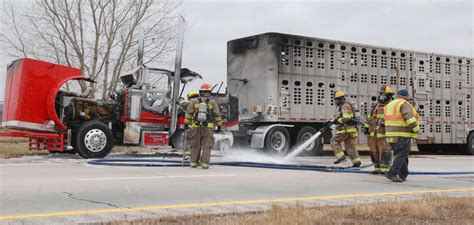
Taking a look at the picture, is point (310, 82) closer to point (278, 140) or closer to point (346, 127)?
point (278, 140)

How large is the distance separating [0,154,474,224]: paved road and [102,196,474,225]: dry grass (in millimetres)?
483

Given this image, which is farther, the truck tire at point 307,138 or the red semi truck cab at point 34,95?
the truck tire at point 307,138

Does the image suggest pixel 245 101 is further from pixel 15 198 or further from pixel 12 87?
pixel 15 198

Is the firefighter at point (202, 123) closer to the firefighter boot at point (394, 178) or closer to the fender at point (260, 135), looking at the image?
the firefighter boot at point (394, 178)

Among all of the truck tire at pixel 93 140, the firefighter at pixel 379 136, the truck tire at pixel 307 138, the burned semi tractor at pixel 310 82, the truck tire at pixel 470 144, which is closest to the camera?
the firefighter at pixel 379 136

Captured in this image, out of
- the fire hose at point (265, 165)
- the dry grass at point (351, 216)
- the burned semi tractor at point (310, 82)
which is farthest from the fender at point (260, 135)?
the dry grass at point (351, 216)

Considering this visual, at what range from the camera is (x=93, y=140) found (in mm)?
13539

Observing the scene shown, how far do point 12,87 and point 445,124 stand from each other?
1497 centimetres

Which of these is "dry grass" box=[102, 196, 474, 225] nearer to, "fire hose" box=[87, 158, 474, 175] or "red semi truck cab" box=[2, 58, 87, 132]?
"fire hose" box=[87, 158, 474, 175]

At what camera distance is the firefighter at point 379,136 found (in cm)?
1012

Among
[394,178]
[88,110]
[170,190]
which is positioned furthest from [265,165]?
[88,110]

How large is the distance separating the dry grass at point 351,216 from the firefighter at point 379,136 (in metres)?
3.75

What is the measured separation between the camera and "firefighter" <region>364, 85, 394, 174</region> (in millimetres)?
10125

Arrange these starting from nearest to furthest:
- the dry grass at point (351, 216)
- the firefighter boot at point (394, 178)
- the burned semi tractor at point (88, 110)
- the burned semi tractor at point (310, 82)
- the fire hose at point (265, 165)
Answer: the dry grass at point (351, 216) → the firefighter boot at point (394, 178) → the fire hose at point (265, 165) → the burned semi tractor at point (88, 110) → the burned semi tractor at point (310, 82)
